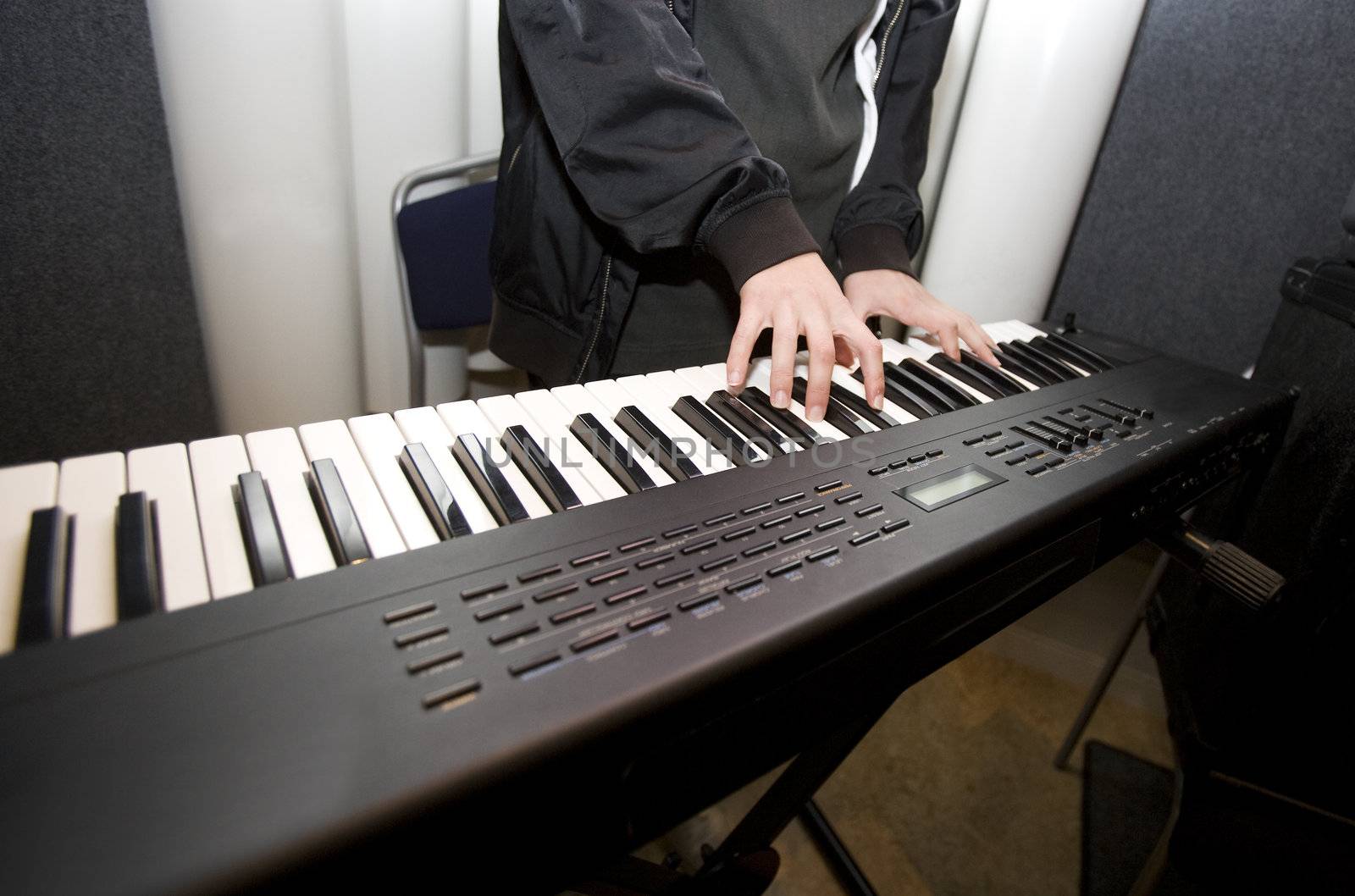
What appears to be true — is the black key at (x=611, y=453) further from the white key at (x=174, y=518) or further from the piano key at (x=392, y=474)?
the white key at (x=174, y=518)

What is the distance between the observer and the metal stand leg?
47.9 inches

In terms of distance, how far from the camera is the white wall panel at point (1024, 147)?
3.57 ft

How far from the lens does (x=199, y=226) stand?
1087 millimetres

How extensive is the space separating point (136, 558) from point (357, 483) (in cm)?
11

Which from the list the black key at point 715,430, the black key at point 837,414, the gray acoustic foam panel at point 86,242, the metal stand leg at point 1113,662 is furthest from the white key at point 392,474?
the metal stand leg at point 1113,662

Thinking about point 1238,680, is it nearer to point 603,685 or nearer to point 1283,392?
point 1283,392

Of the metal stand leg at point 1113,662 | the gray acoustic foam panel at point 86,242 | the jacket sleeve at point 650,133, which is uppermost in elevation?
the jacket sleeve at point 650,133

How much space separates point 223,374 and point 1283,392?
1518 mm

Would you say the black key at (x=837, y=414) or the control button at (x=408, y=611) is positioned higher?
the black key at (x=837, y=414)

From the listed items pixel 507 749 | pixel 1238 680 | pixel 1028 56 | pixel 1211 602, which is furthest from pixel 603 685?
pixel 1028 56

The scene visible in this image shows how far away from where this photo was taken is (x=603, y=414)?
56 centimetres

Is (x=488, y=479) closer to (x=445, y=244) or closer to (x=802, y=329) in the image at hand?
(x=802, y=329)

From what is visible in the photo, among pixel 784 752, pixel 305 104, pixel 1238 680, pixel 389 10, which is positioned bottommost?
pixel 1238 680

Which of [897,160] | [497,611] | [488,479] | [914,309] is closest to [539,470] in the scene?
[488,479]
